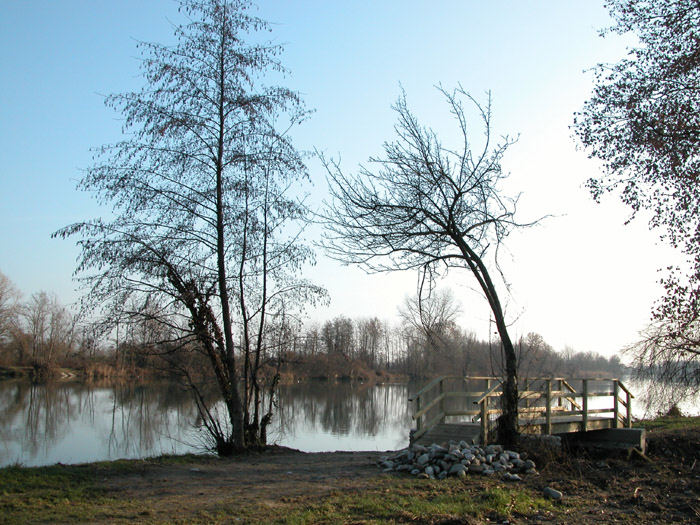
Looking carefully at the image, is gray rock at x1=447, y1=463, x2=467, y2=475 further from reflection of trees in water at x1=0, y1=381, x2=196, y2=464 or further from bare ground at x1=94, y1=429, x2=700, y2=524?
reflection of trees in water at x1=0, y1=381, x2=196, y2=464

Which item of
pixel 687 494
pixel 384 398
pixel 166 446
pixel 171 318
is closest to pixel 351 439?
pixel 166 446

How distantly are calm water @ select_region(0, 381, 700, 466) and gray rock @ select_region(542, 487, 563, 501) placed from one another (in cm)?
823

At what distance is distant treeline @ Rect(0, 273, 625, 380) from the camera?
11898 mm

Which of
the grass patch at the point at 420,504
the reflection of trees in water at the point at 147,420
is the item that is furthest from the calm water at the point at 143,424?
the grass patch at the point at 420,504

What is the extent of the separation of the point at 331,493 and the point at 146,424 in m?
17.5

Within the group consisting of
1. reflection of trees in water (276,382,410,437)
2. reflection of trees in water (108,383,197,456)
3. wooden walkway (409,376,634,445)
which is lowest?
reflection of trees in water (276,382,410,437)

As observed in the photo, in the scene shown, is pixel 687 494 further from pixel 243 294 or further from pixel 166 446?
pixel 166 446

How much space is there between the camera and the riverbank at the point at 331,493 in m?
6.66

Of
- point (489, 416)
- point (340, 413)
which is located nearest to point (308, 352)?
point (489, 416)

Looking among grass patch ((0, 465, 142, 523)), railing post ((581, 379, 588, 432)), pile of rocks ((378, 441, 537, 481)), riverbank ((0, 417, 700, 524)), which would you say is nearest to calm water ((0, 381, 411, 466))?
riverbank ((0, 417, 700, 524))

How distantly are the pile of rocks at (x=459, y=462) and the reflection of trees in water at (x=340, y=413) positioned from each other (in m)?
6.94

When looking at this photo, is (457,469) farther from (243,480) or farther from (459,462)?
(243,480)

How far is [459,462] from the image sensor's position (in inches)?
373

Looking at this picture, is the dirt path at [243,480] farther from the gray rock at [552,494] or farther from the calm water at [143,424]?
the calm water at [143,424]
